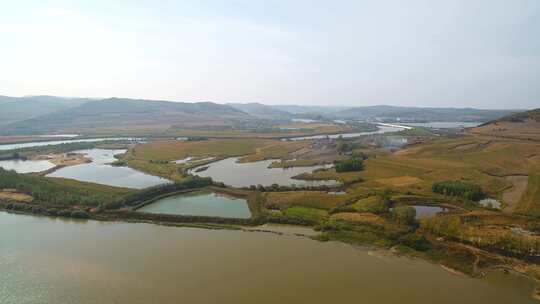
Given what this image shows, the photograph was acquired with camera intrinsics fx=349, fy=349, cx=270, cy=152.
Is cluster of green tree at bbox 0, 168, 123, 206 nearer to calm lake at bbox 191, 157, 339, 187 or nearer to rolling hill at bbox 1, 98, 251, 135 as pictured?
calm lake at bbox 191, 157, 339, 187

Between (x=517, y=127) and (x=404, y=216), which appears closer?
(x=404, y=216)

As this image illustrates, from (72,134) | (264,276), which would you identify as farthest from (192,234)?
(72,134)

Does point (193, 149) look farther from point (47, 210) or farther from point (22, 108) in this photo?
point (22, 108)

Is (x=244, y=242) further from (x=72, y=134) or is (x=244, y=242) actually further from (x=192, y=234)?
(x=72, y=134)

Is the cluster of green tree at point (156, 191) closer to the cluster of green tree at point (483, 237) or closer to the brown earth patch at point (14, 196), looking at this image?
the brown earth patch at point (14, 196)

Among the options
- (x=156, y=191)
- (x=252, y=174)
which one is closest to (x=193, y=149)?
(x=252, y=174)

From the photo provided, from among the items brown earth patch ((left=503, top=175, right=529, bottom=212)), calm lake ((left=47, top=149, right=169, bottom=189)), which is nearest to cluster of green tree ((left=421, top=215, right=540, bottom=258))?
brown earth patch ((left=503, top=175, right=529, bottom=212))
